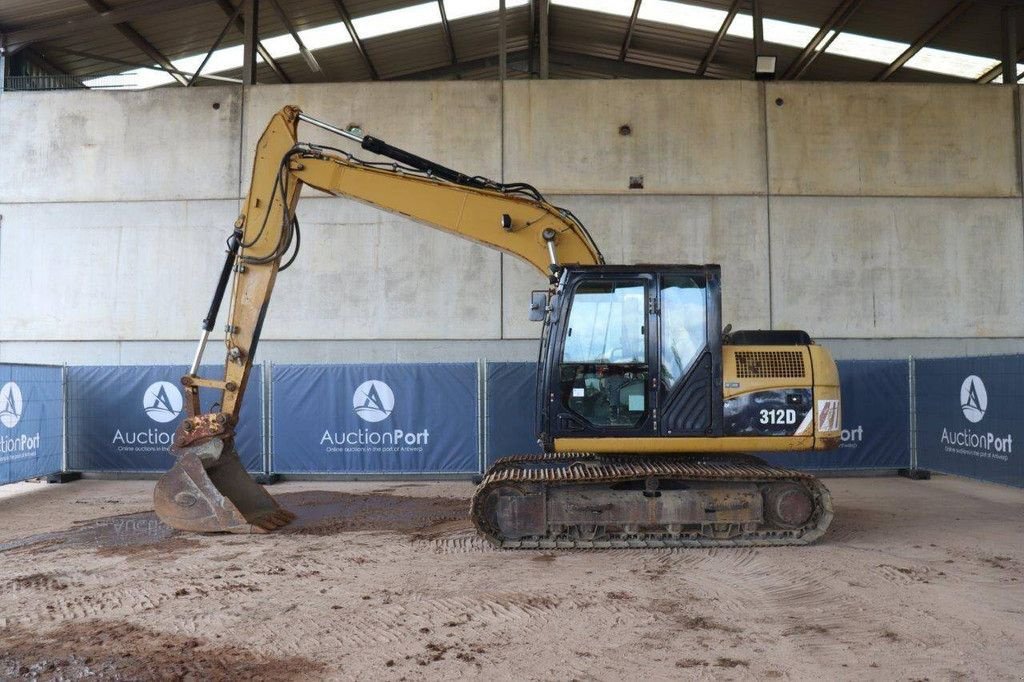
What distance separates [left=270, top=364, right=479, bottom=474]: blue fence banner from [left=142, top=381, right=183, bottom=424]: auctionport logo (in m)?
1.56

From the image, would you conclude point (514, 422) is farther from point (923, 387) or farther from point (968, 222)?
point (968, 222)

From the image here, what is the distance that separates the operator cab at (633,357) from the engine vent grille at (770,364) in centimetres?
28

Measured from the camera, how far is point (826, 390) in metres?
7.61

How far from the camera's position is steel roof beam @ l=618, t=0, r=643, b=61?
16.7m

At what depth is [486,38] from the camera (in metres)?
18.8

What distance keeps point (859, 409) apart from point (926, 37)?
8.19 m

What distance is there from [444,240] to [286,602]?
367 inches

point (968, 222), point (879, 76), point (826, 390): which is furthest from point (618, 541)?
point (879, 76)

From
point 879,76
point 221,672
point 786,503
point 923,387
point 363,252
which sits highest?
point 879,76

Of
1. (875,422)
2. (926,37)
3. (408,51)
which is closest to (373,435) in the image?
(875,422)

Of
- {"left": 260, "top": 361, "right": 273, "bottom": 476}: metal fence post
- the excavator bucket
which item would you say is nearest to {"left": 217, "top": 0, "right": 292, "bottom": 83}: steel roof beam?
{"left": 260, "top": 361, "right": 273, "bottom": 476}: metal fence post

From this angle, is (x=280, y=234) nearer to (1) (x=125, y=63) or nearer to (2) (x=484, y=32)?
(1) (x=125, y=63)

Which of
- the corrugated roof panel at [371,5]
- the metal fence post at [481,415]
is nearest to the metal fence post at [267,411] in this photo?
the metal fence post at [481,415]

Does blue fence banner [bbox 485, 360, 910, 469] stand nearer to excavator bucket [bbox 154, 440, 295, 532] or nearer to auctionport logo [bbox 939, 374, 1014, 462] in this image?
auctionport logo [bbox 939, 374, 1014, 462]
